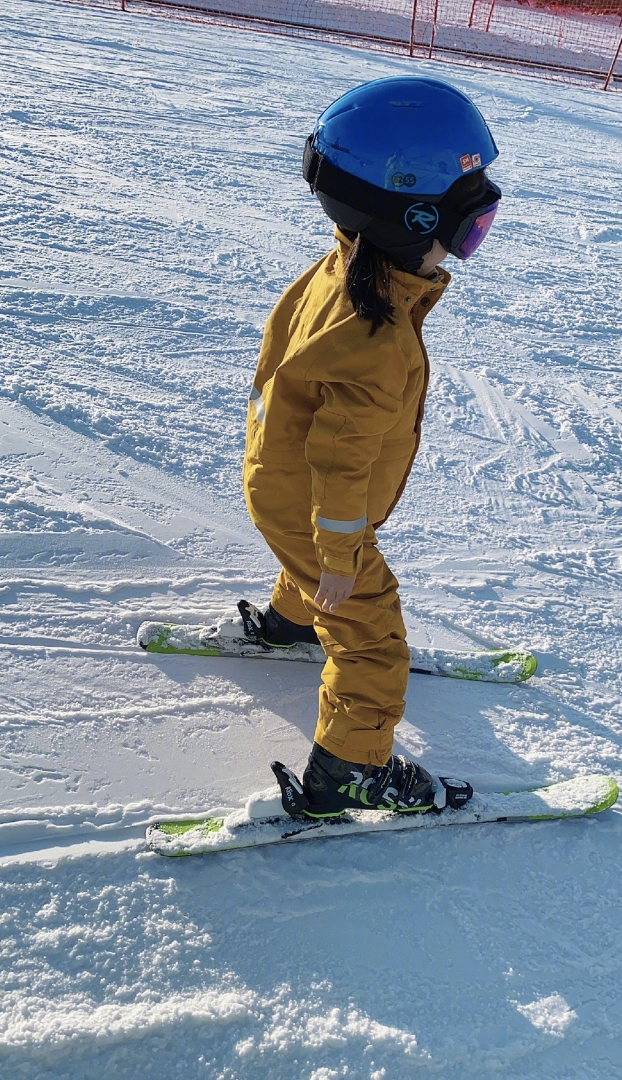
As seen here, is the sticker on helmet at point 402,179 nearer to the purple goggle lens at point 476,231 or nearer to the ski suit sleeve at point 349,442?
the purple goggle lens at point 476,231

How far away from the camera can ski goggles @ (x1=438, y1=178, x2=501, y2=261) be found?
1593 mm

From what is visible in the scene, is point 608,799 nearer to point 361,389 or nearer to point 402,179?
point 361,389

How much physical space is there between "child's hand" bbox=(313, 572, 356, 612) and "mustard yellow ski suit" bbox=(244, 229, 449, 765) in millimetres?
26

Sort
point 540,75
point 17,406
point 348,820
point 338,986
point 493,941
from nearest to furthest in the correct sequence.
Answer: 1. point 338,986
2. point 493,941
3. point 348,820
4. point 17,406
5. point 540,75

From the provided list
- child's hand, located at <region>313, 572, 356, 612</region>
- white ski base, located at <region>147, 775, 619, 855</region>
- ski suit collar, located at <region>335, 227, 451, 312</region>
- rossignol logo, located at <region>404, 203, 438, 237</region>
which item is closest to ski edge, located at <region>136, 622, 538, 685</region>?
white ski base, located at <region>147, 775, 619, 855</region>

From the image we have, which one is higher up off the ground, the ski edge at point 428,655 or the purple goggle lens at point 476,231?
the purple goggle lens at point 476,231

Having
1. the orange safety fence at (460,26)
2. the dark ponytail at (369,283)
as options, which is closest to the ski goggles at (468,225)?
the dark ponytail at (369,283)

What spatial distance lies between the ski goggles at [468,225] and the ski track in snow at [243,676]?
1.31 meters

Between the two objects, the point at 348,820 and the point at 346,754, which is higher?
the point at 346,754

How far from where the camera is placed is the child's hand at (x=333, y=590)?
178 cm

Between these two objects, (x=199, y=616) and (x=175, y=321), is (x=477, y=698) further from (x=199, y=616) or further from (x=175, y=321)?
(x=175, y=321)

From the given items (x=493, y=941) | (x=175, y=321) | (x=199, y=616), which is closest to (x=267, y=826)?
(x=493, y=941)

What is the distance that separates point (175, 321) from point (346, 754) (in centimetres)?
263

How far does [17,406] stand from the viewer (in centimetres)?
317
